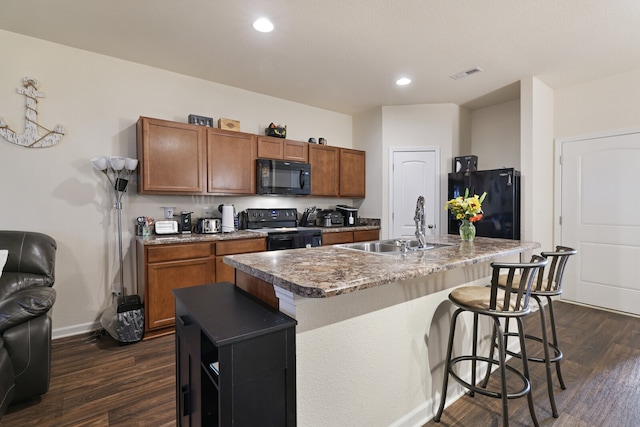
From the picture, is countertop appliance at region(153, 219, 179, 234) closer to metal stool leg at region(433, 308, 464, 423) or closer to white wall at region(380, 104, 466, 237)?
metal stool leg at region(433, 308, 464, 423)

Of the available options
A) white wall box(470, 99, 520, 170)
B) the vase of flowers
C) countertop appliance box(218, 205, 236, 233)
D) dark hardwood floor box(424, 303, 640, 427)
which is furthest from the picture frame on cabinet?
white wall box(470, 99, 520, 170)

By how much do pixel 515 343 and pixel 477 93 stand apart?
319 centimetres

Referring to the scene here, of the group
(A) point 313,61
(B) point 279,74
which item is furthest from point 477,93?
(B) point 279,74

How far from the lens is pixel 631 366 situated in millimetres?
2355

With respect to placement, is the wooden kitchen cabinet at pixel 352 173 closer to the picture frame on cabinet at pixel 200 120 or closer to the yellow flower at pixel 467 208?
the picture frame on cabinet at pixel 200 120

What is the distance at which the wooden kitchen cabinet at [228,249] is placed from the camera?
3201 mm

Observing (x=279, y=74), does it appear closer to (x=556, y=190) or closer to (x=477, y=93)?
(x=477, y=93)

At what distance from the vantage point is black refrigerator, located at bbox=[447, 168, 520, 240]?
372 cm

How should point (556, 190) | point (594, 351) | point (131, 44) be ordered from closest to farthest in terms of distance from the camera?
point (594, 351)
point (131, 44)
point (556, 190)

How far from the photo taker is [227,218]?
3.63m

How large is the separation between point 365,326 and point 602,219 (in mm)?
3917

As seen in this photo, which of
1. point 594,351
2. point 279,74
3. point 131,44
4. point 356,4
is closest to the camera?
point 356,4

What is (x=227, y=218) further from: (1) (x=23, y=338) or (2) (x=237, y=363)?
(2) (x=237, y=363)

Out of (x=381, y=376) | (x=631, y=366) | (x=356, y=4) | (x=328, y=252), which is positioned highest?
(x=356, y=4)
